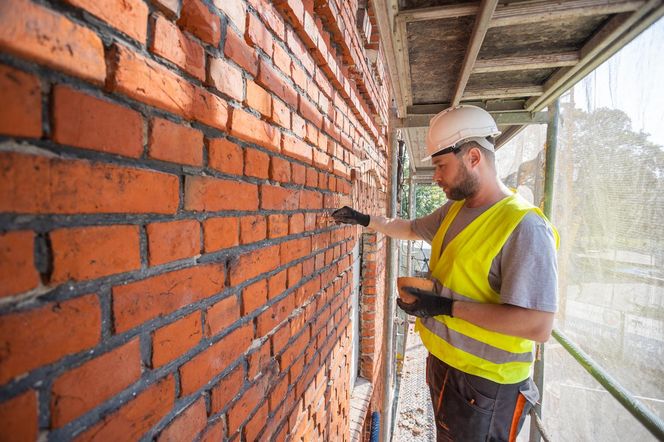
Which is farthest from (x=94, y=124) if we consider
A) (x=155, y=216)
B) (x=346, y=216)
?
(x=346, y=216)

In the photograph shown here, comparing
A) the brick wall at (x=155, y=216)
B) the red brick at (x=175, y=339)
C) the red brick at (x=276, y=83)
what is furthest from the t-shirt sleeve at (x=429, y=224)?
the red brick at (x=175, y=339)

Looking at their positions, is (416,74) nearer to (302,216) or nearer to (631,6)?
(631,6)

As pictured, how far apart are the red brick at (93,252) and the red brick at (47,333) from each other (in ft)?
0.15

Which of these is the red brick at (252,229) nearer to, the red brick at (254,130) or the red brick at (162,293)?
the red brick at (162,293)

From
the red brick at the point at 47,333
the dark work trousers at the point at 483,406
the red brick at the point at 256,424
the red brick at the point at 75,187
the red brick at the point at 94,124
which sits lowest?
the dark work trousers at the point at 483,406

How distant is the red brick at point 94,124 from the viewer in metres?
0.50

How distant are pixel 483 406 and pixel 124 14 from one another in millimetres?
2254

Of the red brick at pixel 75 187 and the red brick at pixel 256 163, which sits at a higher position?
the red brick at pixel 256 163

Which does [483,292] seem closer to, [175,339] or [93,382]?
[175,339]

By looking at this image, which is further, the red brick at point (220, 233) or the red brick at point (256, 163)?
the red brick at point (256, 163)

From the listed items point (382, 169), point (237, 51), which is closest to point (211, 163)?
point (237, 51)

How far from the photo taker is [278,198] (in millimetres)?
1224

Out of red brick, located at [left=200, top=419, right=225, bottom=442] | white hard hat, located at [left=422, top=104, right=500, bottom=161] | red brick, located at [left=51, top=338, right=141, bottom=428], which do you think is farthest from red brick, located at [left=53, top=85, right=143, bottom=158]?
white hard hat, located at [left=422, top=104, right=500, bottom=161]

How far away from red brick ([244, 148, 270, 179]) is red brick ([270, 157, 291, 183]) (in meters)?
0.03
